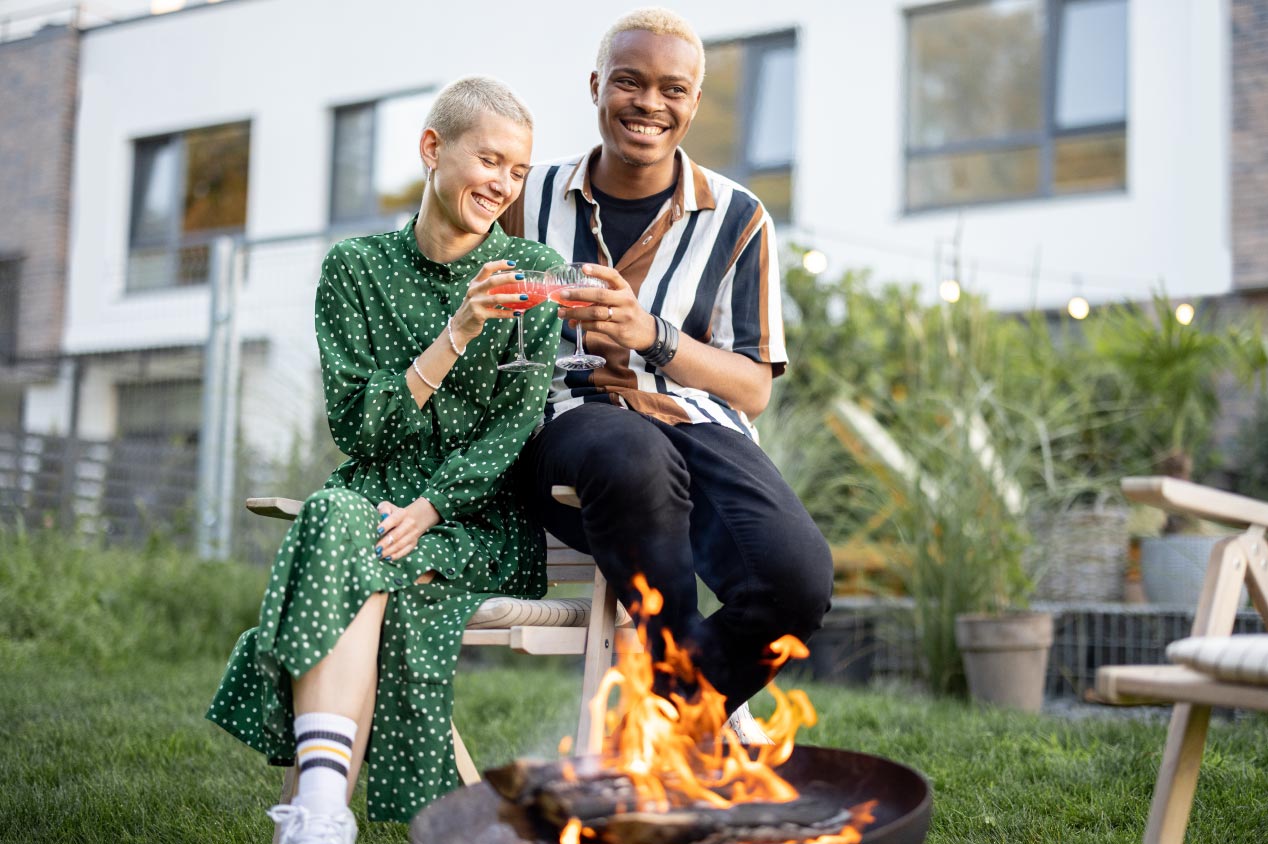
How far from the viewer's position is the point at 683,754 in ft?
5.59

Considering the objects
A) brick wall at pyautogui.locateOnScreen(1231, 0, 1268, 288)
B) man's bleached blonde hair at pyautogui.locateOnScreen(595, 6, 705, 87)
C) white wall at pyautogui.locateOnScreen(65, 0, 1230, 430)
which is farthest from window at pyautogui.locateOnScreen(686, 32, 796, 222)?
man's bleached blonde hair at pyautogui.locateOnScreen(595, 6, 705, 87)

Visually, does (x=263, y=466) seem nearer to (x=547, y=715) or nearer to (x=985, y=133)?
(x=547, y=715)

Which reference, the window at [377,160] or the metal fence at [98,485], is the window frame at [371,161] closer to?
the window at [377,160]

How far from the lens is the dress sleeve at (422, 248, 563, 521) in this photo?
2.24 metres

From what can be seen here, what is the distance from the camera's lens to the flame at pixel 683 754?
5.06 ft

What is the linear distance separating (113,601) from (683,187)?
377cm

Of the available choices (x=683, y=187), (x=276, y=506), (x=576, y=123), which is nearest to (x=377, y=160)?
(x=576, y=123)

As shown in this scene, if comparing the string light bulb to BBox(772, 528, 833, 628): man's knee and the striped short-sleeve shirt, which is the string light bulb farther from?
BBox(772, 528, 833, 628): man's knee

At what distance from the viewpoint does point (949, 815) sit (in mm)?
2479

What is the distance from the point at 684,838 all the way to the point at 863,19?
8.87 meters

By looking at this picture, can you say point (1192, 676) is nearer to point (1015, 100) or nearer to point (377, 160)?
point (1015, 100)

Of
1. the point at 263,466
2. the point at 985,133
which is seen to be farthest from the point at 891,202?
the point at 263,466

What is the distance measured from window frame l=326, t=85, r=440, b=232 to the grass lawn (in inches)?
291

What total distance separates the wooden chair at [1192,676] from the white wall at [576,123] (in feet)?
15.4
